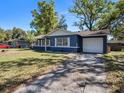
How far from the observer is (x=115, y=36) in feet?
134

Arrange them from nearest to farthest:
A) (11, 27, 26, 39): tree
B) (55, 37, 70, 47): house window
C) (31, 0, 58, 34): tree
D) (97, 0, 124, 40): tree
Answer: (55, 37, 70, 47): house window
(97, 0, 124, 40): tree
(31, 0, 58, 34): tree
(11, 27, 26, 39): tree

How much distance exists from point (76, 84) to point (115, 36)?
1417 inches

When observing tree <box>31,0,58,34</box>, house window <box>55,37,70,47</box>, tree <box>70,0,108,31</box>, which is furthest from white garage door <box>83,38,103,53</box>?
tree <box>31,0,58,34</box>

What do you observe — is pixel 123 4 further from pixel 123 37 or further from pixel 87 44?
pixel 87 44

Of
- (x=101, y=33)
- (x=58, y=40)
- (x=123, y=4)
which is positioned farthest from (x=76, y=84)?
(x=123, y=4)

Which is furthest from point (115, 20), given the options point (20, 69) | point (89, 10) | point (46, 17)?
point (20, 69)

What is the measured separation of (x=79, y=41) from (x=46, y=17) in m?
23.9

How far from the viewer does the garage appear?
73.2 ft

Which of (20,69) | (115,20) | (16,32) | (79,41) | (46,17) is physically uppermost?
(46,17)

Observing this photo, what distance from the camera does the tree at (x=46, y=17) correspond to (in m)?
45.8

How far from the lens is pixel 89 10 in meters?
40.0

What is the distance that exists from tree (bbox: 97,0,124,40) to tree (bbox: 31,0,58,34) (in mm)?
12827

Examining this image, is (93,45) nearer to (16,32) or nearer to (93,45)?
(93,45)

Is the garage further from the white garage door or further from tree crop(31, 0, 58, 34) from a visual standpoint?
tree crop(31, 0, 58, 34)
